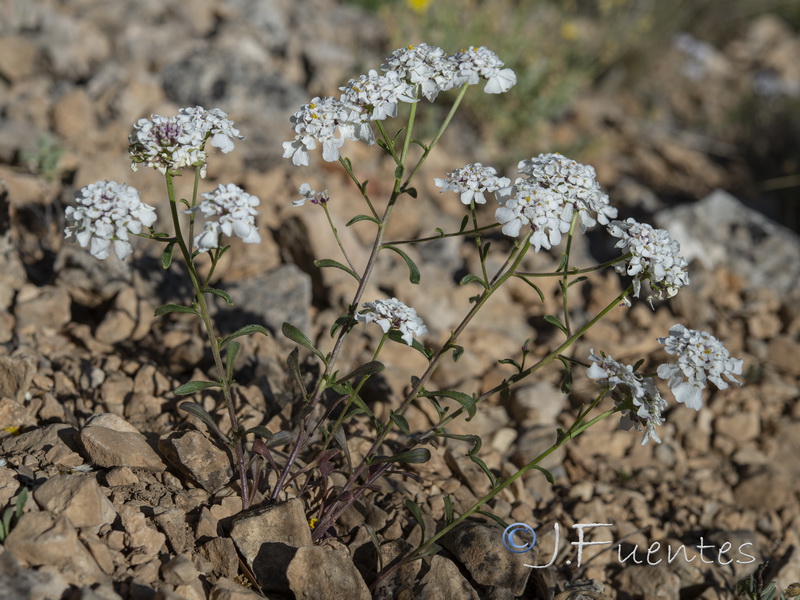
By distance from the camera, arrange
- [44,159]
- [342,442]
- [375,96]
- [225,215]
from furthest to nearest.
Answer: [44,159], [342,442], [375,96], [225,215]

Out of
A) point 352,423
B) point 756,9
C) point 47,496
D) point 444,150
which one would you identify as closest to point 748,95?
point 756,9

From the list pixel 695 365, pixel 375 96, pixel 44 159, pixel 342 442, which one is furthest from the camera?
pixel 44 159

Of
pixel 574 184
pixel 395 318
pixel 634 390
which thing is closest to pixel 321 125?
pixel 395 318

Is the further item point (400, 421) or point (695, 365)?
point (400, 421)

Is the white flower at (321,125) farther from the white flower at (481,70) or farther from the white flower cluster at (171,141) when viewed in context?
the white flower at (481,70)

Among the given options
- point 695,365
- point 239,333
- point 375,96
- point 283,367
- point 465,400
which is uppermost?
point 375,96

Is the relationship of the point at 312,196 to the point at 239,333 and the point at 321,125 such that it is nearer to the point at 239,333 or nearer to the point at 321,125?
the point at 321,125

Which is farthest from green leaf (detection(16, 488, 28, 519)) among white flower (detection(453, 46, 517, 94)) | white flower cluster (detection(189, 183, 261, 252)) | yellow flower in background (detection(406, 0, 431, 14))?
yellow flower in background (detection(406, 0, 431, 14))

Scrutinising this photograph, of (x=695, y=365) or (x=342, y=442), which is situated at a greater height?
(x=695, y=365)
